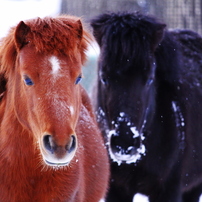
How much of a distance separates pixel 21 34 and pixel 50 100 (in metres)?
0.54

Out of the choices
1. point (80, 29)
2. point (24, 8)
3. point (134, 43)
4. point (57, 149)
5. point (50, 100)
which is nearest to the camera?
point (57, 149)

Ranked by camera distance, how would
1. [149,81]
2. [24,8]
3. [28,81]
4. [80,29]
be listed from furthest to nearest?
1. [24,8]
2. [149,81]
3. [80,29]
4. [28,81]

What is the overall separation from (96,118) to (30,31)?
2136 millimetres

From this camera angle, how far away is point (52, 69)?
120 inches

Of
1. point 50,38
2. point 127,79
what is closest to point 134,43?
point 127,79

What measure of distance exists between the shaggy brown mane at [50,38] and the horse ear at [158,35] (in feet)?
5.16

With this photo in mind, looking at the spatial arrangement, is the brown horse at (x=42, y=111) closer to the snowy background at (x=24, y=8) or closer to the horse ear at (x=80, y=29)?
the horse ear at (x=80, y=29)

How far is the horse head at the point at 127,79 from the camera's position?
4496 mm

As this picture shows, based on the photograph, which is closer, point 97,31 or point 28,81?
point 28,81

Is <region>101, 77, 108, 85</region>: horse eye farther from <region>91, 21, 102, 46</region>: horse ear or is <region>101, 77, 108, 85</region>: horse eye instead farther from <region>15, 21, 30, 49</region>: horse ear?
<region>15, 21, 30, 49</region>: horse ear

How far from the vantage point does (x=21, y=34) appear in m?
3.20

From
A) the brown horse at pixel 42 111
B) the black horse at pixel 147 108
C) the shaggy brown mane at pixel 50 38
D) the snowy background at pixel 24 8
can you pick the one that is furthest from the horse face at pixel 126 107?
the snowy background at pixel 24 8

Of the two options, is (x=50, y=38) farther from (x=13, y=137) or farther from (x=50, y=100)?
(x=13, y=137)

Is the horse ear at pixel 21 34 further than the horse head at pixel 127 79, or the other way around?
the horse head at pixel 127 79
